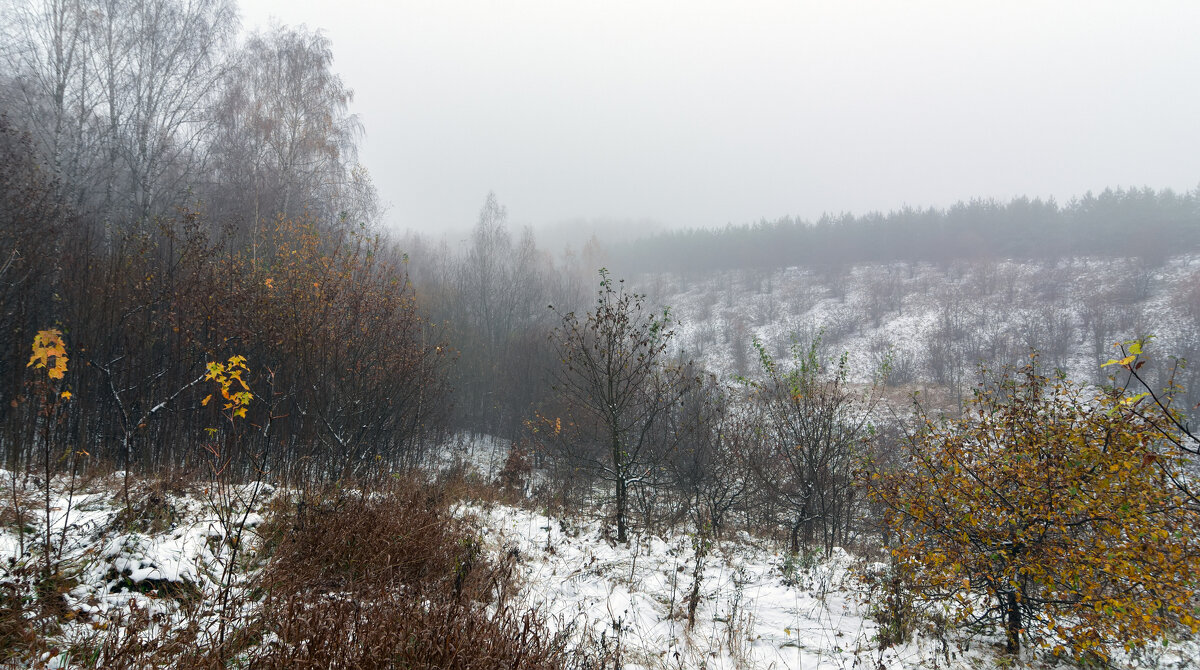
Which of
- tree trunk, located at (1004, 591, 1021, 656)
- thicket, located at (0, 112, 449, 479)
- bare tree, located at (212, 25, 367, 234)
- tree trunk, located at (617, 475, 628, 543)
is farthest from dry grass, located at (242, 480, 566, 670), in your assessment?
bare tree, located at (212, 25, 367, 234)

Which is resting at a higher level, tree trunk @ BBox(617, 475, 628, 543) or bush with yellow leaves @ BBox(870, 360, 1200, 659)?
bush with yellow leaves @ BBox(870, 360, 1200, 659)

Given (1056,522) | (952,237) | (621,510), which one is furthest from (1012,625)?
(952,237)

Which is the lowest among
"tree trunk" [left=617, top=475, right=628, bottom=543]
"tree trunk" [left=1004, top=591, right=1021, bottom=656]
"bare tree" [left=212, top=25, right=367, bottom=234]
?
"tree trunk" [left=617, top=475, right=628, bottom=543]

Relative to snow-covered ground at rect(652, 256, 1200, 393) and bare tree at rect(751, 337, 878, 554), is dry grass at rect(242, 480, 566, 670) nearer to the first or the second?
bare tree at rect(751, 337, 878, 554)

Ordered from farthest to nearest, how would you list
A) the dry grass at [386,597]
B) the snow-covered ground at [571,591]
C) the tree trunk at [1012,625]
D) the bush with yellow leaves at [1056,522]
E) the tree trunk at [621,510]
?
the tree trunk at [621,510], the tree trunk at [1012,625], the bush with yellow leaves at [1056,522], the snow-covered ground at [571,591], the dry grass at [386,597]

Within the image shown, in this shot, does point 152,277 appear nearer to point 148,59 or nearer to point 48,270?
point 48,270

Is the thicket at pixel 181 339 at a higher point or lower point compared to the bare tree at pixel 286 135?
lower

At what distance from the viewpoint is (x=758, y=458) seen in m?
10.6

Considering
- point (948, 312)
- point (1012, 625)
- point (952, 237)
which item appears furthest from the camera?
point (952, 237)

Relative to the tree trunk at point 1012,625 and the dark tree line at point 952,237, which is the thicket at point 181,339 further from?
the dark tree line at point 952,237

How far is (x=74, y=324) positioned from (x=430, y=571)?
8.67 metres

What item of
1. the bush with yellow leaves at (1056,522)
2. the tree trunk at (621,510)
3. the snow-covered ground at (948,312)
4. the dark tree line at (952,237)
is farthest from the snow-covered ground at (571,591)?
the dark tree line at (952,237)

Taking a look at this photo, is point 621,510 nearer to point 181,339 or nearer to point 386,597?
point 386,597

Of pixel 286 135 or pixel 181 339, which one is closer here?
pixel 181 339
